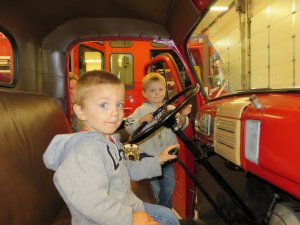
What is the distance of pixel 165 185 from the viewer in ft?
8.67

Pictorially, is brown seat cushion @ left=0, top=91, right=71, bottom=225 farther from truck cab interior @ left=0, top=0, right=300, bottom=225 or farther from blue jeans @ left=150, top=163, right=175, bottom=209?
blue jeans @ left=150, top=163, right=175, bottom=209

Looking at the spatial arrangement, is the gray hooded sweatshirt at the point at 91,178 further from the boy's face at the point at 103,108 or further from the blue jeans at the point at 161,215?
the blue jeans at the point at 161,215

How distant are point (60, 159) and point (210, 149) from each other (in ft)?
3.17

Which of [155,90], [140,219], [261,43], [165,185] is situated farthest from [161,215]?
[261,43]

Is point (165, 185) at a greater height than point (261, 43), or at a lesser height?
lesser

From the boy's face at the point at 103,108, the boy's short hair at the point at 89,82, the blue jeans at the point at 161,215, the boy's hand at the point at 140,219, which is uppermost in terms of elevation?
the boy's short hair at the point at 89,82

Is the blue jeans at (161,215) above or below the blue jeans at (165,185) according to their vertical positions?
above

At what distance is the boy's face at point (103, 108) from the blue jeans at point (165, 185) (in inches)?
57.3

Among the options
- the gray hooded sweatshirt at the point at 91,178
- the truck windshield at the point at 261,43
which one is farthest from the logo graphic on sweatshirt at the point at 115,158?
the truck windshield at the point at 261,43

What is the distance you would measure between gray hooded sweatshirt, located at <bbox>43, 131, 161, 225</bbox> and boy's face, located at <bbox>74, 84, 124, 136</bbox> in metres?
0.05

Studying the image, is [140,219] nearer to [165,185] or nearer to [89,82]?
[89,82]

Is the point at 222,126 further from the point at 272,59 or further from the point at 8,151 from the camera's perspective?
the point at 272,59

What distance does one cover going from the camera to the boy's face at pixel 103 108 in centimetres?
126

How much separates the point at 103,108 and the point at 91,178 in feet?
0.98
